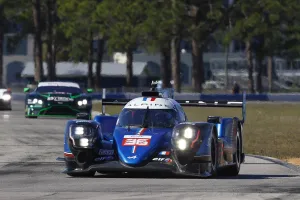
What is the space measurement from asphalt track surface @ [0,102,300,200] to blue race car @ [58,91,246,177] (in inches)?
8.4

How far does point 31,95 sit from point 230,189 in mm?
24663

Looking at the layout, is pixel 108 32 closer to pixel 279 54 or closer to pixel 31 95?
pixel 279 54

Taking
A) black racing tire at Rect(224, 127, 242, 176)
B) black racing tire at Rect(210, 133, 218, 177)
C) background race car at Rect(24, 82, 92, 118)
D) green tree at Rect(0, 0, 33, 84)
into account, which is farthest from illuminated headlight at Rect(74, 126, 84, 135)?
green tree at Rect(0, 0, 33, 84)

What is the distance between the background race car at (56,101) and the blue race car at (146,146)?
67.9 ft

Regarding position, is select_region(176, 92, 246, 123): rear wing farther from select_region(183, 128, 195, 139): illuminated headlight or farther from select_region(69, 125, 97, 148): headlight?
select_region(69, 125, 97, 148): headlight

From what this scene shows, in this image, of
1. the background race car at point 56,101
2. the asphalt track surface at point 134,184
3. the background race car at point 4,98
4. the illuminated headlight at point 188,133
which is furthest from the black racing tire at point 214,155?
the background race car at point 4,98

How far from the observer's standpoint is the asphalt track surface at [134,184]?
1437 cm

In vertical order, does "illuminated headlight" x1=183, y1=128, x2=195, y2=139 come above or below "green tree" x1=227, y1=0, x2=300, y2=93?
below

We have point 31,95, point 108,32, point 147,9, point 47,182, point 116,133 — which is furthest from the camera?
point 108,32

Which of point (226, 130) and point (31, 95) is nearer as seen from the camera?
point (226, 130)

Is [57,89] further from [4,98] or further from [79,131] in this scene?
[79,131]

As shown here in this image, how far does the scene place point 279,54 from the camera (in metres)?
90.7

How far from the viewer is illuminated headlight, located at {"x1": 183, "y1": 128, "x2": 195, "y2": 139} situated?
676 inches

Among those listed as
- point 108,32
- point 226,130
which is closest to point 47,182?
point 226,130
